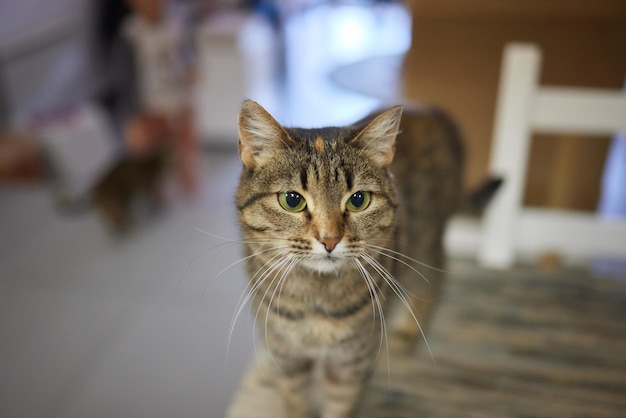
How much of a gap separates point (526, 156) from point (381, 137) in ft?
2.19

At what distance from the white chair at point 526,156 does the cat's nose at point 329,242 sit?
0.69 m

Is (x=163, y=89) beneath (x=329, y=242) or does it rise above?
above

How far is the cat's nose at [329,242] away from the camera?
748mm

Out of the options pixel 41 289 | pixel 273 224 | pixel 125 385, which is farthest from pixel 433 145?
pixel 41 289

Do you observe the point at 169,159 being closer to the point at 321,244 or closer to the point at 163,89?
the point at 163,89

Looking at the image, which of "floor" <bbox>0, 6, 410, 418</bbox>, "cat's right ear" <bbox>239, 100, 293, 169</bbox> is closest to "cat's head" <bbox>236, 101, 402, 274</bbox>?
"cat's right ear" <bbox>239, 100, 293, 169</bbox>

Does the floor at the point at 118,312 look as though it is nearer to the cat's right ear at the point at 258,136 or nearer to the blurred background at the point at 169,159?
the blurred background at the point at 169,159

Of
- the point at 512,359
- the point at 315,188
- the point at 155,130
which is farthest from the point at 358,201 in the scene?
the point at 155,130

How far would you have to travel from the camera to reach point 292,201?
0.78 meters

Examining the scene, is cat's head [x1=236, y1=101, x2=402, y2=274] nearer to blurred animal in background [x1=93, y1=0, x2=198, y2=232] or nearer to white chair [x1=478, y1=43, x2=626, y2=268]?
white chair [x1=478, y1=43, x2=626, y2=268]

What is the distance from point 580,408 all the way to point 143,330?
1.05 meters

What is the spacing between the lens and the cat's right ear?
2.45 feet

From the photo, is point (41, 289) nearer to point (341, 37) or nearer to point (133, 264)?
point (133, 264)

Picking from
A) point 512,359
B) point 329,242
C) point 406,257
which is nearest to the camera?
point 329,242
